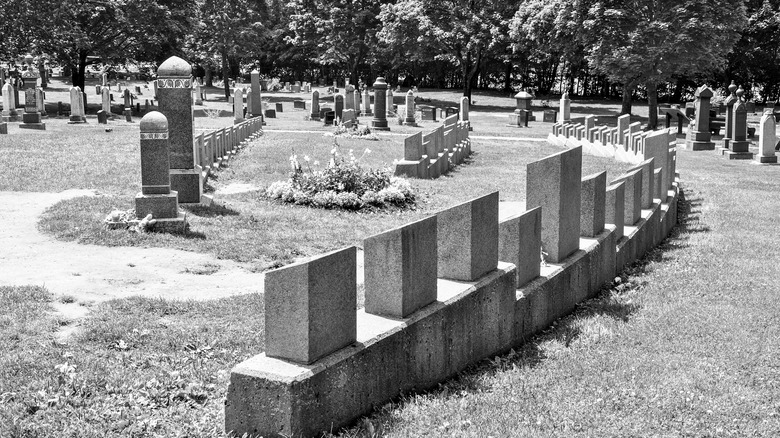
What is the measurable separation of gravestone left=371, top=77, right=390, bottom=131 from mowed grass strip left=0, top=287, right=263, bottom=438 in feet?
84.8

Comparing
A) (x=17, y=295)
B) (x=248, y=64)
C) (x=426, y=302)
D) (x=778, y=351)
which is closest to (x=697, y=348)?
(x=778, y=351)

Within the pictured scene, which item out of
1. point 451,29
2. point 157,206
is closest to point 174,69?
point 157,206

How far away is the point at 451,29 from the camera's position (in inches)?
1986

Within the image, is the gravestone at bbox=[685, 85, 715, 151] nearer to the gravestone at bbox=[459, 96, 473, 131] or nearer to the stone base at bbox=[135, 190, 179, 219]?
the gravestone at bbox=[459, 96, 473, 131]

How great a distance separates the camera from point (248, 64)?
257 feet

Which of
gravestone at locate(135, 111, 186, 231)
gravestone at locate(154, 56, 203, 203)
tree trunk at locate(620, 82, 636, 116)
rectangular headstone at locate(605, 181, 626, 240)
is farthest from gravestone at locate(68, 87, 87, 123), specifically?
rectangular headstone at locate(605, 181, 626, 240)

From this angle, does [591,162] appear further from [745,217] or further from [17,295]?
[17,295]

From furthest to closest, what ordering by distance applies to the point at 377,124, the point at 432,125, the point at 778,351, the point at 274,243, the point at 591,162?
1. the point at 432,125
2. the point at 377,124
3. the point at 591,162
4. the point at 274,243
5. the point at 778,351

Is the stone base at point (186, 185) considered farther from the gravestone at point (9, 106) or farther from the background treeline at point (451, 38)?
the background treeline at point (451, 38)

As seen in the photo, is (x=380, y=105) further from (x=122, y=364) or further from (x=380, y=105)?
(x=122, y=364)

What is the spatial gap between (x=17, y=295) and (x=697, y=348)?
5654mm

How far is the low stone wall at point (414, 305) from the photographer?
14.7ft

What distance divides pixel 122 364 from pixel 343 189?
27.8ft

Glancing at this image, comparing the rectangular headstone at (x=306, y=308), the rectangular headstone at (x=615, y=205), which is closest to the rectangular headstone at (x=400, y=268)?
the rectangular headstone at (x=306, y=308)
